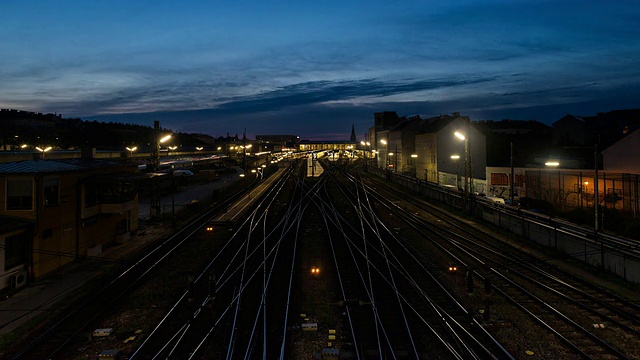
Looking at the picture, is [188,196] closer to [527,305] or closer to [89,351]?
[89,351]

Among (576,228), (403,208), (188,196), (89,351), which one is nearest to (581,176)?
(576,228)

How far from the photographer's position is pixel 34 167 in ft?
47.2

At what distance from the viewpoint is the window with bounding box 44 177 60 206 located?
1406cm

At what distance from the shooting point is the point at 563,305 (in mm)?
10477

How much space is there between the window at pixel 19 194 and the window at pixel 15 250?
3.73 feet

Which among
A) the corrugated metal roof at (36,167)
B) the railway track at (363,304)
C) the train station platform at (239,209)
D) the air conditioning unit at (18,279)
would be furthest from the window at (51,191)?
the train station platform at (239,209)

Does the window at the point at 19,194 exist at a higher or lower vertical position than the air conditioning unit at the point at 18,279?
higher

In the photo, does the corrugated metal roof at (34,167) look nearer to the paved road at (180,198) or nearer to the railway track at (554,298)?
the paved road at (180,198)

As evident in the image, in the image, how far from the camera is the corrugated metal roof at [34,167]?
13529 mm

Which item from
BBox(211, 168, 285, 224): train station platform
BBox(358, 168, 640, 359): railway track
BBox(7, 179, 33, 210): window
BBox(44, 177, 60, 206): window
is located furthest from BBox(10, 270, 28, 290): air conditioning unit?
BBox(358, 168, 640, 359): railway track

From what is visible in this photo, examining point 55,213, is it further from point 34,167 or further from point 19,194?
point 34,167

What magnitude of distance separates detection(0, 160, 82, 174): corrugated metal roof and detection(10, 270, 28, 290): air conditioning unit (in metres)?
3.78

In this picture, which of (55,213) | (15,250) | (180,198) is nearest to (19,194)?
(55,213)

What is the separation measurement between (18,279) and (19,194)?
3.22 meters
